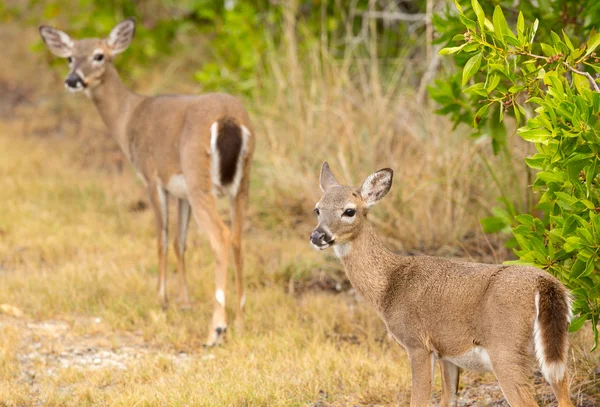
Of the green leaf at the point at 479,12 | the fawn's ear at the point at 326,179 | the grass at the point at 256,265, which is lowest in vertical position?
the grass at the point at 256,265

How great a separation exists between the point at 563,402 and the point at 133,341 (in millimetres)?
3362

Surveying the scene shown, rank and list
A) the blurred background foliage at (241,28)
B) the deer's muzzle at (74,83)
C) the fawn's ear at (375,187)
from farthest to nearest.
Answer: the blurred background foliage at (241,28) → the deer's muzzle at (74,83) → the fawn's ear at (375,187)

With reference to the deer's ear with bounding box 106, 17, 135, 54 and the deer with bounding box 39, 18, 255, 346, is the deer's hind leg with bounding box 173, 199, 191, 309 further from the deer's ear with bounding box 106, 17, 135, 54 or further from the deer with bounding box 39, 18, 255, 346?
the deer's ear with bounding box 106, 17, 135, 54

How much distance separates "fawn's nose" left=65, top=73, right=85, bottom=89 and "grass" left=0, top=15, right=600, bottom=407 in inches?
59.1

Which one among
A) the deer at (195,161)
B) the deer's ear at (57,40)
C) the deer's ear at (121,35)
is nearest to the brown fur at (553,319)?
the deer at (195,161)

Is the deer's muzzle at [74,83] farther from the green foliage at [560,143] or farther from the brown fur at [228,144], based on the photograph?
the green foliage at [560,143]

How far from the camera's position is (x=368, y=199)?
16.3 ft

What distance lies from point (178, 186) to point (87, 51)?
1914mm

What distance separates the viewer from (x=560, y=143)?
410 cm

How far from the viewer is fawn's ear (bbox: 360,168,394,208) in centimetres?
491

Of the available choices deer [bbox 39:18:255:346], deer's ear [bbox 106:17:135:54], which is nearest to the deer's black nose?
deer [bbox 39:18:255:346]

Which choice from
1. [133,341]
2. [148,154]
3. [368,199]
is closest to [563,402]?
[368,199]

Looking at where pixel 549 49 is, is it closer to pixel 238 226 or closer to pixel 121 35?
pixel 238 226

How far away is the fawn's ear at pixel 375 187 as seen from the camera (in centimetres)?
491
